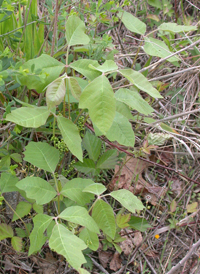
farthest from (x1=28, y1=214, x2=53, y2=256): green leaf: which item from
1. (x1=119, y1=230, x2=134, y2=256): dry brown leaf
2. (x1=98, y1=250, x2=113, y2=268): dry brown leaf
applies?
(x1=119, y1=230, x2=134, y2=256): dry brown leaf

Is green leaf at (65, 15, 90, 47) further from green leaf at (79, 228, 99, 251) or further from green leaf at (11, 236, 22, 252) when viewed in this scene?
green leaf at (11, 236, 22, 252)

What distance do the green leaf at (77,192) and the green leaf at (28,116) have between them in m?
0.35

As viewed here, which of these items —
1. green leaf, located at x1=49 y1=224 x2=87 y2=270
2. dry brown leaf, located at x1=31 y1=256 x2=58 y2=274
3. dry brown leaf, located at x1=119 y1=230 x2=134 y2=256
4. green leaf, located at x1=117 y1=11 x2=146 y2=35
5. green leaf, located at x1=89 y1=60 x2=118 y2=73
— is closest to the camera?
green leaf, located at x1=49 y1=224 x2=87 y2=270

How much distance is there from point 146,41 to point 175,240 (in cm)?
145

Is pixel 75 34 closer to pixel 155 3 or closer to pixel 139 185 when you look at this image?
pixel 139 185

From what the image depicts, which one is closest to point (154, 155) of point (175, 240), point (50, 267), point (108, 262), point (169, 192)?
point (169, 192)

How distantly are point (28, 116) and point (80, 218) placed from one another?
1.58ft

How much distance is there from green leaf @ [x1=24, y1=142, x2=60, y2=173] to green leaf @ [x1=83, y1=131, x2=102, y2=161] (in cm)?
35

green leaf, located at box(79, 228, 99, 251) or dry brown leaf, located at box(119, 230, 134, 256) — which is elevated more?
green leaf, located at box(79, 228, 99, 251)

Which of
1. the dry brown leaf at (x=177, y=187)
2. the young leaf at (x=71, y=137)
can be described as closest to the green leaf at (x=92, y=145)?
the young leaf at (x=71, y=137)

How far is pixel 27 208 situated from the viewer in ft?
4.65

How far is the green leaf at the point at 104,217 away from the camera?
4.07 feet

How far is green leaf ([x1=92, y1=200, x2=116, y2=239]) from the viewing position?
1.24 metres

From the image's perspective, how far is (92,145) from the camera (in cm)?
172
